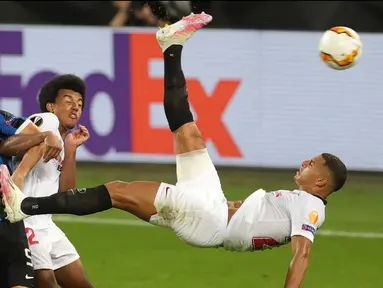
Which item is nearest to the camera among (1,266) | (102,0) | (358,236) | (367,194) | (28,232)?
(1,266)

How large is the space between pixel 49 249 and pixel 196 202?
106 centimetres

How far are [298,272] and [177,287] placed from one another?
267 centimetres

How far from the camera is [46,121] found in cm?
749

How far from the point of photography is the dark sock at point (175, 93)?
787 centimetres

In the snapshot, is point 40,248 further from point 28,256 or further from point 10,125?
point 10,125

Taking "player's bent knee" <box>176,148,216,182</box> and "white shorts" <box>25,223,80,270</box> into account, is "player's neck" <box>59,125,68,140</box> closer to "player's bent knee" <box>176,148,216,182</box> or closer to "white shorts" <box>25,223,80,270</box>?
"white shorts" <box>25,223,80,270</box>

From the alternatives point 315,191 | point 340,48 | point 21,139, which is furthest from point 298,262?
point 340,48

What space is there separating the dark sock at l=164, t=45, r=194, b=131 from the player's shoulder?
2.74 ft

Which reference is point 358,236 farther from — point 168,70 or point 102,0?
point 102,0

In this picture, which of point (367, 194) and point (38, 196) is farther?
point (367, 194)

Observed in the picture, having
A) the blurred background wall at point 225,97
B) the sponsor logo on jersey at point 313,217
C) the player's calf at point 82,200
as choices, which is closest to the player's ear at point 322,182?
the sponsor logo on jersey at point 313,217

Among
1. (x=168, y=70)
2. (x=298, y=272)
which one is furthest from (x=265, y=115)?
(x=298, y=272)

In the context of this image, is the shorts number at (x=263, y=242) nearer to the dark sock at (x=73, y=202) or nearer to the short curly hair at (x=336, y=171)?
the short curly hair at (x=336, y=171)

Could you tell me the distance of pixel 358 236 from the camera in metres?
11.6
